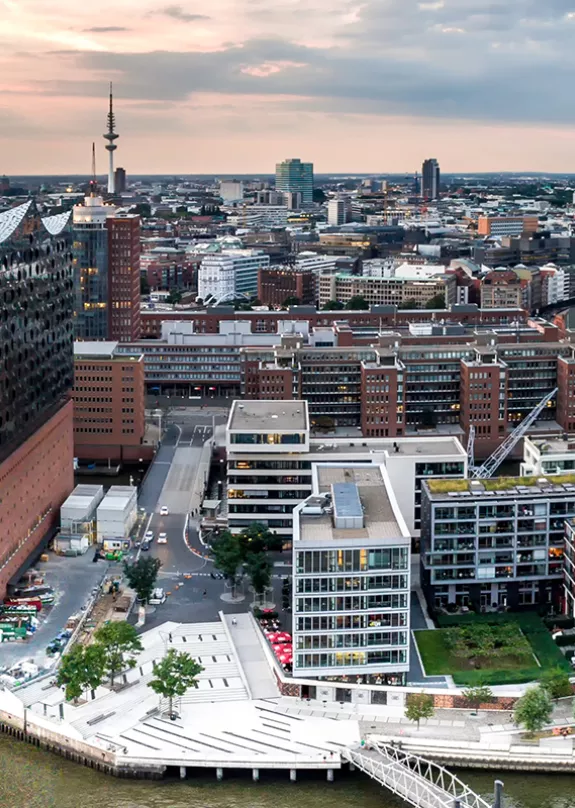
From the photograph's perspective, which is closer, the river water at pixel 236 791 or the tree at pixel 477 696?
the river water at pixel 236 791

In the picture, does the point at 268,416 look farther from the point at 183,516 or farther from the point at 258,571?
the point at 258,571

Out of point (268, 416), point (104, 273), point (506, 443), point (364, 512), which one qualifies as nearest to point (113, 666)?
point (364, 512)

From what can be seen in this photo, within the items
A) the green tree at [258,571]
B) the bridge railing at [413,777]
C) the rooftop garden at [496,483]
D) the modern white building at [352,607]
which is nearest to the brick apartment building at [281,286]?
the rooftop garden at [496,483]

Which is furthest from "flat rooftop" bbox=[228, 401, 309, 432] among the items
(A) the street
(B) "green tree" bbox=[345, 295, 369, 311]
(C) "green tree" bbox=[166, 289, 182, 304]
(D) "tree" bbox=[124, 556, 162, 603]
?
(C) "green tree" bbox=[166, 289, 182, 304]

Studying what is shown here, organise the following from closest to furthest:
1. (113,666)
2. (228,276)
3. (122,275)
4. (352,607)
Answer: (352,607) → (113,666) → (122,275) → (228,276)

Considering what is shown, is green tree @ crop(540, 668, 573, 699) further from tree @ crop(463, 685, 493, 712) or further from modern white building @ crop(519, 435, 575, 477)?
modern white building @ crop(519, 435, 575, 477)

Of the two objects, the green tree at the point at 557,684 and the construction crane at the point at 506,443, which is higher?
the construction crane at the point at 506,443

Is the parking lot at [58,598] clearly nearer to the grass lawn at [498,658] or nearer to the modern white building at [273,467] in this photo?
the modern white building at [273,467]
